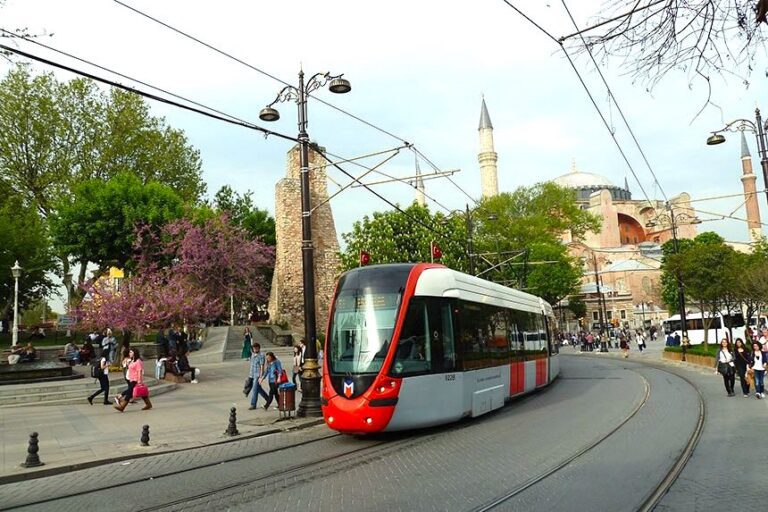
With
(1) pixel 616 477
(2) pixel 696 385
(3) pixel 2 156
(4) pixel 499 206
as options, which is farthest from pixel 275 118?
(4) pixel 499 206

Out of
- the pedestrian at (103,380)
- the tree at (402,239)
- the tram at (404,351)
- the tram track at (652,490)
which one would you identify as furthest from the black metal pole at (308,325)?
the tree at (402,239)

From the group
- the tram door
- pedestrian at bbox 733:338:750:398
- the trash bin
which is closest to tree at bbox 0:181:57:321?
the trash bin

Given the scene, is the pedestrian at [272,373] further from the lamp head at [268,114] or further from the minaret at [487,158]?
the minaret at [487,158]

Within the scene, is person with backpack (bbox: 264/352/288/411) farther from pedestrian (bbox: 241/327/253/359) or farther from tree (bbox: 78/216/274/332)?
pedestrian (bbox: 241/327/253/359)

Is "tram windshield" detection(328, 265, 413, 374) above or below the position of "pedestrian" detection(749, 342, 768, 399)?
above

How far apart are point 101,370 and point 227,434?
5.90 m

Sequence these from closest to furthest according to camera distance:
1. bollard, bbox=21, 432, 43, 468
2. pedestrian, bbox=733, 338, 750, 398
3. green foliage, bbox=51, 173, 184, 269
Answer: bollard, bbox=21, 432, 43, 468 → pedestrian, bbox=733, 338, 750, 398 → green foliage, bbox=51, 173, 184, 269

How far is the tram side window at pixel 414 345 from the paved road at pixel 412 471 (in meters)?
1.11

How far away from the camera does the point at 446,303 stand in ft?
33.0

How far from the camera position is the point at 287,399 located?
39.1 feet

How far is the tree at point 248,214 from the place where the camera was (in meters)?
49.7

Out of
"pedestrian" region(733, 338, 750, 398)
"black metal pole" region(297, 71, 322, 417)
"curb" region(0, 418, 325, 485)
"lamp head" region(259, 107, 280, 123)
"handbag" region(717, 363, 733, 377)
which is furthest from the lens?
"handbag" region(717, 363, 733, 377)

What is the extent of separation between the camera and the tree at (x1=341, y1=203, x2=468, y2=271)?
36719mm

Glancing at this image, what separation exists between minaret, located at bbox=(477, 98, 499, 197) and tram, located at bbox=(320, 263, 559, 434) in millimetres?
71232
